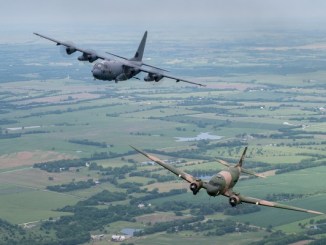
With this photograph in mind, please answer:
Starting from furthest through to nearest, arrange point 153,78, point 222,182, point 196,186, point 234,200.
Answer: point 153,78 → point 222,182 → point 234,200 → point 196,186

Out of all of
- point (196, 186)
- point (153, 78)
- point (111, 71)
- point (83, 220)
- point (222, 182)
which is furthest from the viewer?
point (83, 220)

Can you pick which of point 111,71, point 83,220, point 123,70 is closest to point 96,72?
point 111,71

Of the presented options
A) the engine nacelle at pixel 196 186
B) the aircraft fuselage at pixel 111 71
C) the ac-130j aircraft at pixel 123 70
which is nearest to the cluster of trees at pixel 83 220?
the ac-130j aircraft at pixel 123 70

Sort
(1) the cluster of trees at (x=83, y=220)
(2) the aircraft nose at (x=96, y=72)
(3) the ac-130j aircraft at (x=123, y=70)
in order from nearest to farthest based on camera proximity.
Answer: (2) the aircraft nose at (x=96, y=72) → (3) the ac-130j aircraft at (x=123, y=70) → (1) the cluster of trees at (x=83, y=220)

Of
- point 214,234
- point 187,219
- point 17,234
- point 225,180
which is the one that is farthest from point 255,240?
point 225,180

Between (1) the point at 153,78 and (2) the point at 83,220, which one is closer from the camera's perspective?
(1) the point at 153,78

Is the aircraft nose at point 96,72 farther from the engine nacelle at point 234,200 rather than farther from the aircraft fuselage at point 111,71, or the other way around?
the engine nacelle at point 234,200

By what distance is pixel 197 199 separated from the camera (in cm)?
18950

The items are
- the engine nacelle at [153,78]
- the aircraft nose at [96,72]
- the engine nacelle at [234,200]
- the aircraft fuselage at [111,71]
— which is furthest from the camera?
the engine nacelle at [153,78]

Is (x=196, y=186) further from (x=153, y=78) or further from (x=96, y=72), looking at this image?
(x=153, y=78)

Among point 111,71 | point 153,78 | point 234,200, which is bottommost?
point 234,200

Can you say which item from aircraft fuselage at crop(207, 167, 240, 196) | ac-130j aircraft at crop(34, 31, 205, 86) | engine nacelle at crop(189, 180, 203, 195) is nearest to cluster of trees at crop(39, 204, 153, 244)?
ac-130j aircraft at crop(34, 31, 205, 86)

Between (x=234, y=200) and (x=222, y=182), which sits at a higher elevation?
(x=222, y=182)

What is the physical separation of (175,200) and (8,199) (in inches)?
1339
